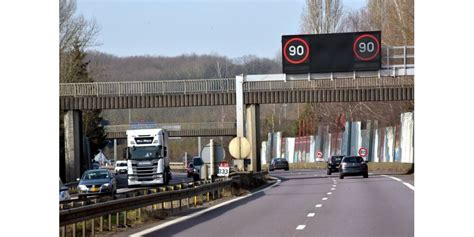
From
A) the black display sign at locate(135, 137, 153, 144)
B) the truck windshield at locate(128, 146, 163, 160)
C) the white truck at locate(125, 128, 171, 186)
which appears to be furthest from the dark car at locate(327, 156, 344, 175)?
the black display sign at locate(135, 137, 153, 144)

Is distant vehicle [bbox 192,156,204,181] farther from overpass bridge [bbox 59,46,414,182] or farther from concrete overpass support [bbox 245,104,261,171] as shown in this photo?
overpass bridge [bbox 59,46,414,182]

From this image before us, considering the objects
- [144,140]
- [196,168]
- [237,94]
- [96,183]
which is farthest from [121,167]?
[96,183]

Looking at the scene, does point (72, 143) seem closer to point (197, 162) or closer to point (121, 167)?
point (197, 162)

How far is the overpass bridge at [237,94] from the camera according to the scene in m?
64.4

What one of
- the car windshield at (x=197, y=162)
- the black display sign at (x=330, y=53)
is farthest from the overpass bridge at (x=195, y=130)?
the black display sign at (x=330, y=53)

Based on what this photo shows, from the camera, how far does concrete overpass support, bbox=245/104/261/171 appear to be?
65.1m

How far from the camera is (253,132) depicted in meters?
64.9

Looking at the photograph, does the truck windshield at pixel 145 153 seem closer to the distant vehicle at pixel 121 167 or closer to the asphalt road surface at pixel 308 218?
the asphalt road surface at pixel 308 218

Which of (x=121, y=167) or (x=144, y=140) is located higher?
(x=144, y=140)

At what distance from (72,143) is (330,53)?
60.8 ft
